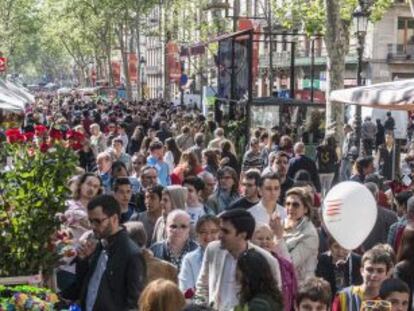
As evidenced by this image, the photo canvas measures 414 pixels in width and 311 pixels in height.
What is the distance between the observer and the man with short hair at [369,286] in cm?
566

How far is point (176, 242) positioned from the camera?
7.05 m

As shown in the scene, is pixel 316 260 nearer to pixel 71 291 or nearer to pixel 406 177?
pixel 71 291

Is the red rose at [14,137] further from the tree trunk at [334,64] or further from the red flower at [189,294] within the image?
the tree trunk at [334,64]

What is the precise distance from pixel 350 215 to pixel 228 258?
112 cm

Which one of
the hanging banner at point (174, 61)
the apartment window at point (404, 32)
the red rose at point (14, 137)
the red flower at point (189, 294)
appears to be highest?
the apartment window at point (404, 32)

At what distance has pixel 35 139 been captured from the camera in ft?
21.2

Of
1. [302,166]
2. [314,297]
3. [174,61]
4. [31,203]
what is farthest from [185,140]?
[174,61]

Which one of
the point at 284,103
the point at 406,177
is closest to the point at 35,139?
the point at 406,177

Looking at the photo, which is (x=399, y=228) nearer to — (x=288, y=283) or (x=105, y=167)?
(x=288, y=283)

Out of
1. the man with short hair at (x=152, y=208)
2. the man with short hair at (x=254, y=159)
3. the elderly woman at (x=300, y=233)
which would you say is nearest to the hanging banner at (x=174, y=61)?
the man with short hair at (x=254, y=159)

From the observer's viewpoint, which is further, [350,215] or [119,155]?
[119,155]

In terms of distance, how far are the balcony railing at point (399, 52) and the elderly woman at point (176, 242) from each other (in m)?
44.0

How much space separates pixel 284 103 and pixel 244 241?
15.2 meters

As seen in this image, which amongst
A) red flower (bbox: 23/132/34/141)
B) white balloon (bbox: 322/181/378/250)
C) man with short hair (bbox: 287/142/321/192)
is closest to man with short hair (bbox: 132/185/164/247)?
red flower (bbox: 23/132/34/141)
